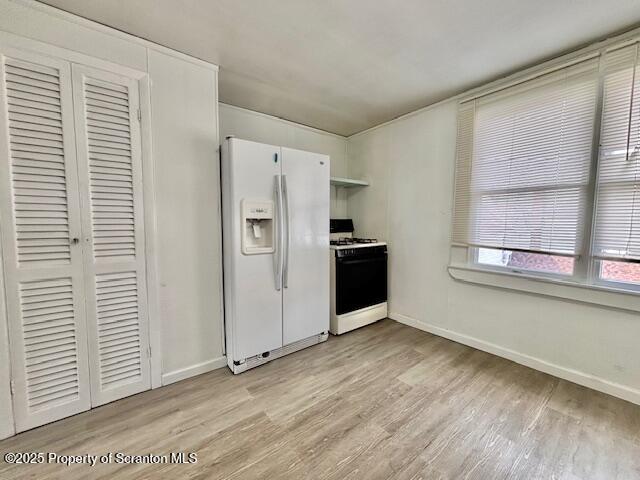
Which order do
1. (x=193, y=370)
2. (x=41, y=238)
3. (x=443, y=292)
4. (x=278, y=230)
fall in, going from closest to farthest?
1. (x=41, y=238)
2. (x=193, y=370)
3. (x=278, y=230)
4. (x=443, y=292)

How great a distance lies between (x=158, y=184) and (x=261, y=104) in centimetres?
146

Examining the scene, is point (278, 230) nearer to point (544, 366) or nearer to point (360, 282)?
point (360, 282)

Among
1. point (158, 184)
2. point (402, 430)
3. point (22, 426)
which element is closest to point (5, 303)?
point (22, 426)

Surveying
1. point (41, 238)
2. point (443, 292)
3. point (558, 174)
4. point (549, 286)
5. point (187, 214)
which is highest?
A: point (558, 174)

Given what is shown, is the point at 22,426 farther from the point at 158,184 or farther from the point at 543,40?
the point at 543,40

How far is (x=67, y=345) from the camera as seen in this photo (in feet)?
5.32

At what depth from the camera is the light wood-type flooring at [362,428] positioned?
129 cm

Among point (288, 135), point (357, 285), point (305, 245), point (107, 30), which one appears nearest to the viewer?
point (107, 30)

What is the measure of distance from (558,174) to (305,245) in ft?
6.95

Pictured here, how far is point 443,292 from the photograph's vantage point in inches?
109

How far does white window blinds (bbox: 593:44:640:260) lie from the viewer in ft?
5.51

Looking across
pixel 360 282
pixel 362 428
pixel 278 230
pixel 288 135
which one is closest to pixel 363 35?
pixel 278 230

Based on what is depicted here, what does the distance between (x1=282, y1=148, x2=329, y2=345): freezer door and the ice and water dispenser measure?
138 millimetres

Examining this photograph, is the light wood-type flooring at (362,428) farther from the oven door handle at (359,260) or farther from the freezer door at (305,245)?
the oven door handle at (359,260)
